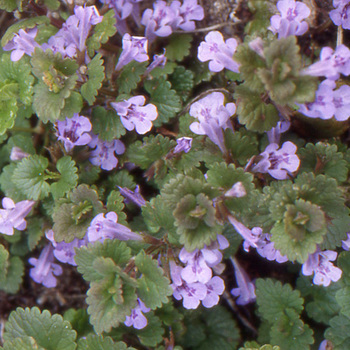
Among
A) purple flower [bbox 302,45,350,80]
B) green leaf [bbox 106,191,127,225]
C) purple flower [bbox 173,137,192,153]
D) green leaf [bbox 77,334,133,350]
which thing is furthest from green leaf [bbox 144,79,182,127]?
green leaf [bbox 77,334,133,350]

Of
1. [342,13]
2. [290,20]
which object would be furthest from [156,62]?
[342,13]

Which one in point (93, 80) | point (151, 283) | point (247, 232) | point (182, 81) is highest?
point (93, 80)

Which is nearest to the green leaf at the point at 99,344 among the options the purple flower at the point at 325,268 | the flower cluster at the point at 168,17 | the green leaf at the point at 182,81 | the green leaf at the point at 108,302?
the green leaf at the point at 108,302

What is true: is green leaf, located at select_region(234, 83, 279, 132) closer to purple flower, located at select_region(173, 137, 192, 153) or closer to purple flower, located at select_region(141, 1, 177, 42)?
purple flower, located at select_region(173, 137, 192, 153)

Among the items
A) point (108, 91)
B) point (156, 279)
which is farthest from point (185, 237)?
point (108, 91)

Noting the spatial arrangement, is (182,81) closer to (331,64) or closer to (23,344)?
(331,64)

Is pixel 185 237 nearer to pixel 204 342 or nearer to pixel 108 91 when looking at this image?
pixel 108 91
